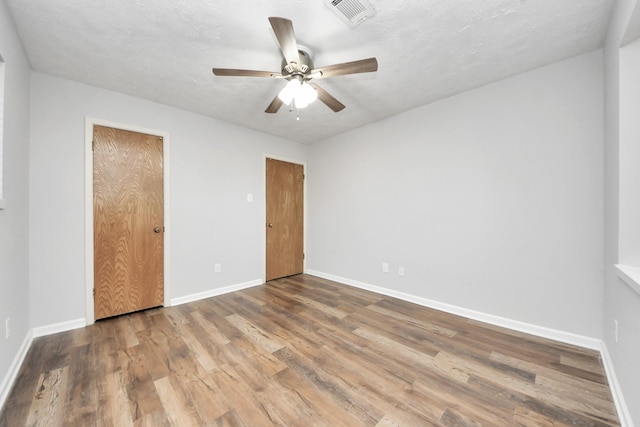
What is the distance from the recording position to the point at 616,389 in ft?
4.75

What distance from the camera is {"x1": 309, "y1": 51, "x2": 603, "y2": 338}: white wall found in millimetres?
1999

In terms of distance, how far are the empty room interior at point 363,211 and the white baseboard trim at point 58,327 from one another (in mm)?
19

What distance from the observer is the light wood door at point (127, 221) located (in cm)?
251

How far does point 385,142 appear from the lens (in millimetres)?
3316

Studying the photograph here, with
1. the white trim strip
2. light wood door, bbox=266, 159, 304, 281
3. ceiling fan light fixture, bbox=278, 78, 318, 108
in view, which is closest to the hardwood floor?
the white trim strip

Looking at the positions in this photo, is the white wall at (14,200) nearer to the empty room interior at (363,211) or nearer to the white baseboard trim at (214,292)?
the empty room interior at (363,211)

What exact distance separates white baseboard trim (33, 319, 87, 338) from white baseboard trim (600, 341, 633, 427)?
13.6ft

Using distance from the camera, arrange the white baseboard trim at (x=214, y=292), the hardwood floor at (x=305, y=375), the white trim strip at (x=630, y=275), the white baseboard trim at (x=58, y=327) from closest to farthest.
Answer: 1. the white trim strip at (x=630, y=275)
2. the hardwood floor at (x=305, y=375)
3. the white baseboard trim at (x=58, y=327)
4. the white baseboard trim at (x=214, y=292)

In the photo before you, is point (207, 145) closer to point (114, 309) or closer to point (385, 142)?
point (114, 309)

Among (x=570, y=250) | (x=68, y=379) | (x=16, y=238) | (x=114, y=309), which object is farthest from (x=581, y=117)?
(x=114, y=309)

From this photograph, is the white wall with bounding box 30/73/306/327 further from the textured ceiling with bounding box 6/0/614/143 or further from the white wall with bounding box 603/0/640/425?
the white wall with bounding box 603/0/640/425

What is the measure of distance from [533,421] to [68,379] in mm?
2943

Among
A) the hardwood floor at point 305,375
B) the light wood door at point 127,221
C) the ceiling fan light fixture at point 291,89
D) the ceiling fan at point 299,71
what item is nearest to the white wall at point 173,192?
the light wood door at point 127,221

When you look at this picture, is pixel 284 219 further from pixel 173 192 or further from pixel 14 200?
pixel 14 200
